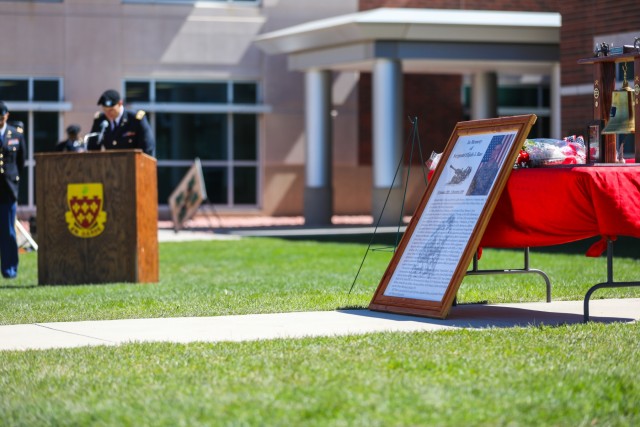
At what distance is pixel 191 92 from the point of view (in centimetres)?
3444

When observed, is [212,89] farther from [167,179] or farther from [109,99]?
[109,99]

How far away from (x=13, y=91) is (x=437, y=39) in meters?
11.2

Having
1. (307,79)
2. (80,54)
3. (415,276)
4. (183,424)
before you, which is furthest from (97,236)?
(80,54)

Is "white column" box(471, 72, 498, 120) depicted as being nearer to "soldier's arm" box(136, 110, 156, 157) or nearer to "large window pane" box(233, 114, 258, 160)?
"large window pane" box(233, 114, 258, 160)

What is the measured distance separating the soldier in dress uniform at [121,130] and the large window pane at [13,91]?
62.8ft

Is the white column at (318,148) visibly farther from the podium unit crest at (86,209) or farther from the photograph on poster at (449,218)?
the photograph on poster at (449,218)

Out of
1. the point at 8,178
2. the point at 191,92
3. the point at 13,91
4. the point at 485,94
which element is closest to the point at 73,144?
the point at 8,178

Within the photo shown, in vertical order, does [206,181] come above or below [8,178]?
below

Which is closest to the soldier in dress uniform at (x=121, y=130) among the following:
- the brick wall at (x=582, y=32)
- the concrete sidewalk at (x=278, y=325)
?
the concrete sidewalk at (x=278, y=325)

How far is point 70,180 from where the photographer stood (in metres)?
14.1

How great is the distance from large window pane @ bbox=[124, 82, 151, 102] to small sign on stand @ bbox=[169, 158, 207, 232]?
633 cm

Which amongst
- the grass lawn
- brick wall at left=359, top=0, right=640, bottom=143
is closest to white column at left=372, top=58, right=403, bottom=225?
brick wall at left=359, top=0, right=640, bottom=143

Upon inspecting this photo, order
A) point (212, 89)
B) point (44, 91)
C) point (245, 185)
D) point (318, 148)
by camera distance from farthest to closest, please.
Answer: point (245, 185), point (212, 89), point (44, 91), point (318, 148)

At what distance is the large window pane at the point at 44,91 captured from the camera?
1313 inches
